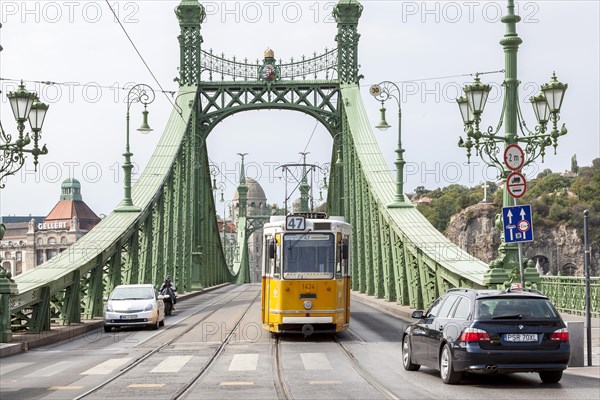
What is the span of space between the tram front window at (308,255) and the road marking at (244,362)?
14.8ft

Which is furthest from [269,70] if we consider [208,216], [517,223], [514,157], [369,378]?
[369,378]

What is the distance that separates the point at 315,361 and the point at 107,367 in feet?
12.5

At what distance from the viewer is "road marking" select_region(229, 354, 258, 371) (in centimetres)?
1856

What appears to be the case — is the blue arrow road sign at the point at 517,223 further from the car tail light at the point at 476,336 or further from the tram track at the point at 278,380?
the tram track at the point at 278,380

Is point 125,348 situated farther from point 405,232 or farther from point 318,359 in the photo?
point 405,232

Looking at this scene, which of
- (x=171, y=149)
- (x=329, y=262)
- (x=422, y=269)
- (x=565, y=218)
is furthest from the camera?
(x=565, y=218)

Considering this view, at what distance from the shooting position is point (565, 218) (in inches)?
5896

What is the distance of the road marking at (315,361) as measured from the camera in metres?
18.7

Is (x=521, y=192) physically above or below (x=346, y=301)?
above

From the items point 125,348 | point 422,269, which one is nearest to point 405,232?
point 422,269

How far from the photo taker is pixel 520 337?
15.3 meters

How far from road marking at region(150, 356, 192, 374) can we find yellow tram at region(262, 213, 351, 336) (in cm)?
484

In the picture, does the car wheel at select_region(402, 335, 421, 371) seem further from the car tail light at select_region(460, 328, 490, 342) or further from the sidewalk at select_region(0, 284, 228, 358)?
the sidewalk at select_region(0, 284, 228, 358)

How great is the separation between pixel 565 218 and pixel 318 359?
134 metres
